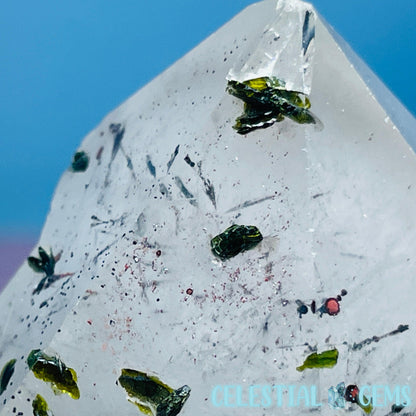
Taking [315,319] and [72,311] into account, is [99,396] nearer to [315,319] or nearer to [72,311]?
[72,311]

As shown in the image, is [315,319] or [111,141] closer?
[315,319]

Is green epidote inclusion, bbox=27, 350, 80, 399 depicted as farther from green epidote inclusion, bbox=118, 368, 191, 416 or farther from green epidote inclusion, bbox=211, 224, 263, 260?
green epidote inclusion, bbox=211, 224, 263, 260

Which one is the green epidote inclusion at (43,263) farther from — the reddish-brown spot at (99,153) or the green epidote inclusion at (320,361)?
the green epidote inclusion at (320,361)

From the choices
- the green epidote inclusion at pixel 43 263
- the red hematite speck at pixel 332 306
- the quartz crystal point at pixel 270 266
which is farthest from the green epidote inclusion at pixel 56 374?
the red hematite speck at pixel 332 306

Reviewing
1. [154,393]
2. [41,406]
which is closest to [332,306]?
[154,393]

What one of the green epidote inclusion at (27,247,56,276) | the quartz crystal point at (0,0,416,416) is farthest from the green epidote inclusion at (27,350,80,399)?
the green epidote inclusion at (27,247,56,276)

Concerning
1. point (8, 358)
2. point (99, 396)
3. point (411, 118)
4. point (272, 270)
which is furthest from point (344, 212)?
point (8, 358)

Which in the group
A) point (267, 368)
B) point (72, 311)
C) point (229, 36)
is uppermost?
point (229, 36)
